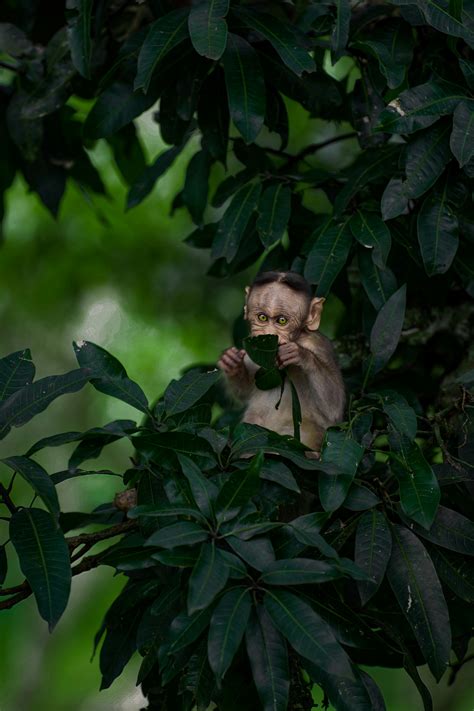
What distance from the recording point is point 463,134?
3084 mm

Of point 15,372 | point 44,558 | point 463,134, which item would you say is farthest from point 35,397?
point 463,134

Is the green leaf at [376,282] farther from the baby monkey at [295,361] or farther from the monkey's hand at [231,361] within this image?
the monkey's hand at [231,361]

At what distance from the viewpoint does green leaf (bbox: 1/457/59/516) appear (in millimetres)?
2488

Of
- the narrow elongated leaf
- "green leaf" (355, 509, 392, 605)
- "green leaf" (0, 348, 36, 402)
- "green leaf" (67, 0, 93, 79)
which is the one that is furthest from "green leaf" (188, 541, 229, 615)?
"green leaf" (67, 0, 93, 79)

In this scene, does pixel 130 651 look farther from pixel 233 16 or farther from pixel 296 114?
pixel 296 114

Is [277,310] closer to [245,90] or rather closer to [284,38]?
[245,90]

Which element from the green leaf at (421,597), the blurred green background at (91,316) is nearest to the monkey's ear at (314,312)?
the green leaf at (421,597)

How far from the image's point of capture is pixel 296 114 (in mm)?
7477

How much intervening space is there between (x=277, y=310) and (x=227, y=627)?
4.03 feet

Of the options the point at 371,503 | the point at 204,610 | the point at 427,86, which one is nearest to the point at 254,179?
the point at 427,86

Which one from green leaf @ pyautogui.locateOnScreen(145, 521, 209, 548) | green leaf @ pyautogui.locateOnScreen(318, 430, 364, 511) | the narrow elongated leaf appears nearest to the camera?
green leaf @ pyautogui.locateOnScreen(145, 521, 209, 548)

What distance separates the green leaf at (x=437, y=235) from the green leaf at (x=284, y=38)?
1.82ft

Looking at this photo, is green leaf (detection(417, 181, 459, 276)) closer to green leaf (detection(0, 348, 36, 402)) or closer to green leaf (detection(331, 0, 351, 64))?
green leaf (detection(331, 0, 351, 64))

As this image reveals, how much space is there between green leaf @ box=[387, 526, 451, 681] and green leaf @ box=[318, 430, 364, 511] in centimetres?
28
